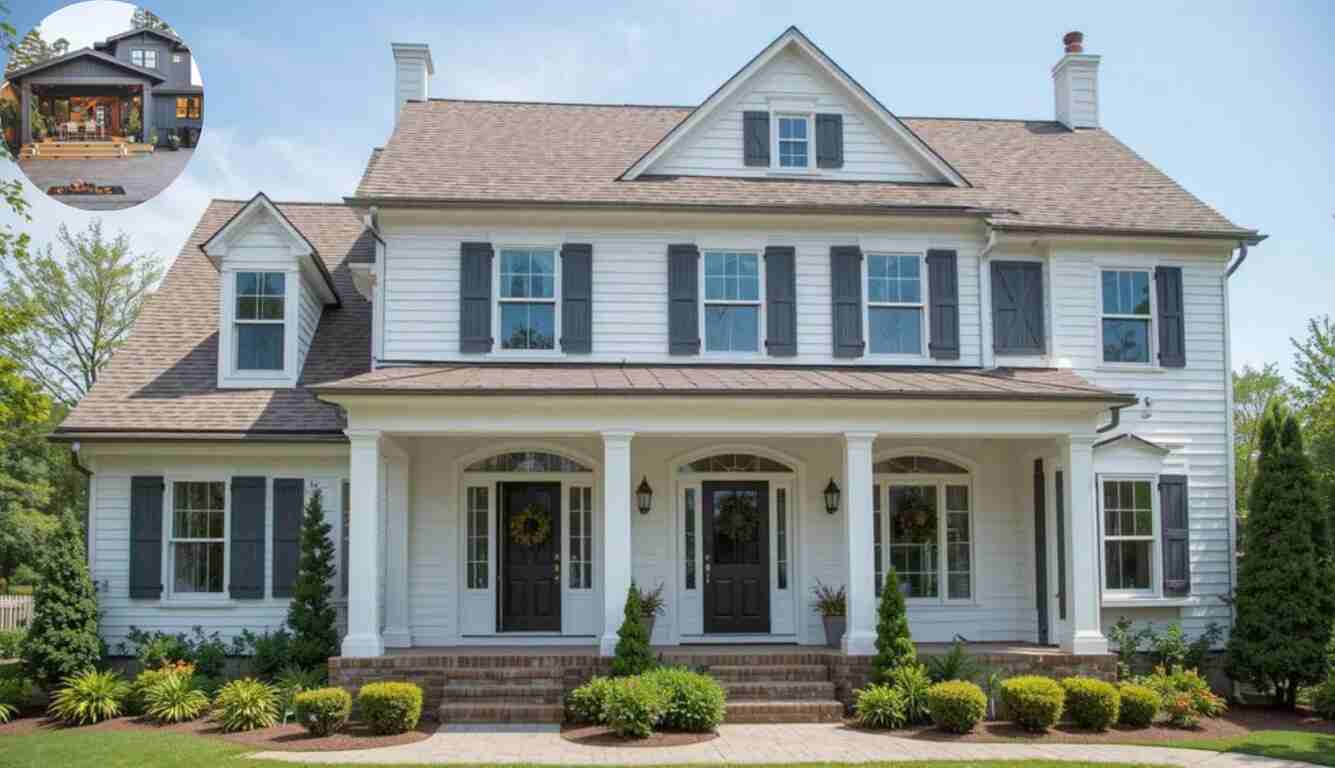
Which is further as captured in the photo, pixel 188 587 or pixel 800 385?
pixel 188 587

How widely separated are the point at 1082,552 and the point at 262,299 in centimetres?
1243

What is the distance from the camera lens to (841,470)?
16.9m

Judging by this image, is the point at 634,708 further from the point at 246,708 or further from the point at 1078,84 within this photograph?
the point at 1078,84

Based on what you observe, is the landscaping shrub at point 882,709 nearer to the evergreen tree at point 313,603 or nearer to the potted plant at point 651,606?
the potted plant at point 651,606

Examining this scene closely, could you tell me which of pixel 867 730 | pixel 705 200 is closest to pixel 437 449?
pixel 705 200

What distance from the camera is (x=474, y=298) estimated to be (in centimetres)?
1673

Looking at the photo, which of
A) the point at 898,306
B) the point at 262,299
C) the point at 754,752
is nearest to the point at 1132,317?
the point at 898,306

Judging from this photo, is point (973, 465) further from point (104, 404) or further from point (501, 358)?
point (104, 404)

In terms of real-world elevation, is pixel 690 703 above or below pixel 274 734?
above

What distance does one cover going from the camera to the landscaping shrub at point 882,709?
44.8 ft

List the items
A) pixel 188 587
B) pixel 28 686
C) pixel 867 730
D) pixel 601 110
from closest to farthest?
pixel 867 730
pixel 28 686
pixel 188 587
pixel 601 110

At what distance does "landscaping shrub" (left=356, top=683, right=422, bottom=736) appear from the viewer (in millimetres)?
13117

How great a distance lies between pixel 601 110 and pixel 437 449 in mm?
7577

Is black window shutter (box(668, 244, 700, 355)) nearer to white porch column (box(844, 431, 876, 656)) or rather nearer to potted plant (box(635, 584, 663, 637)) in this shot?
white porch column (box(844, 431, 876, 656))
